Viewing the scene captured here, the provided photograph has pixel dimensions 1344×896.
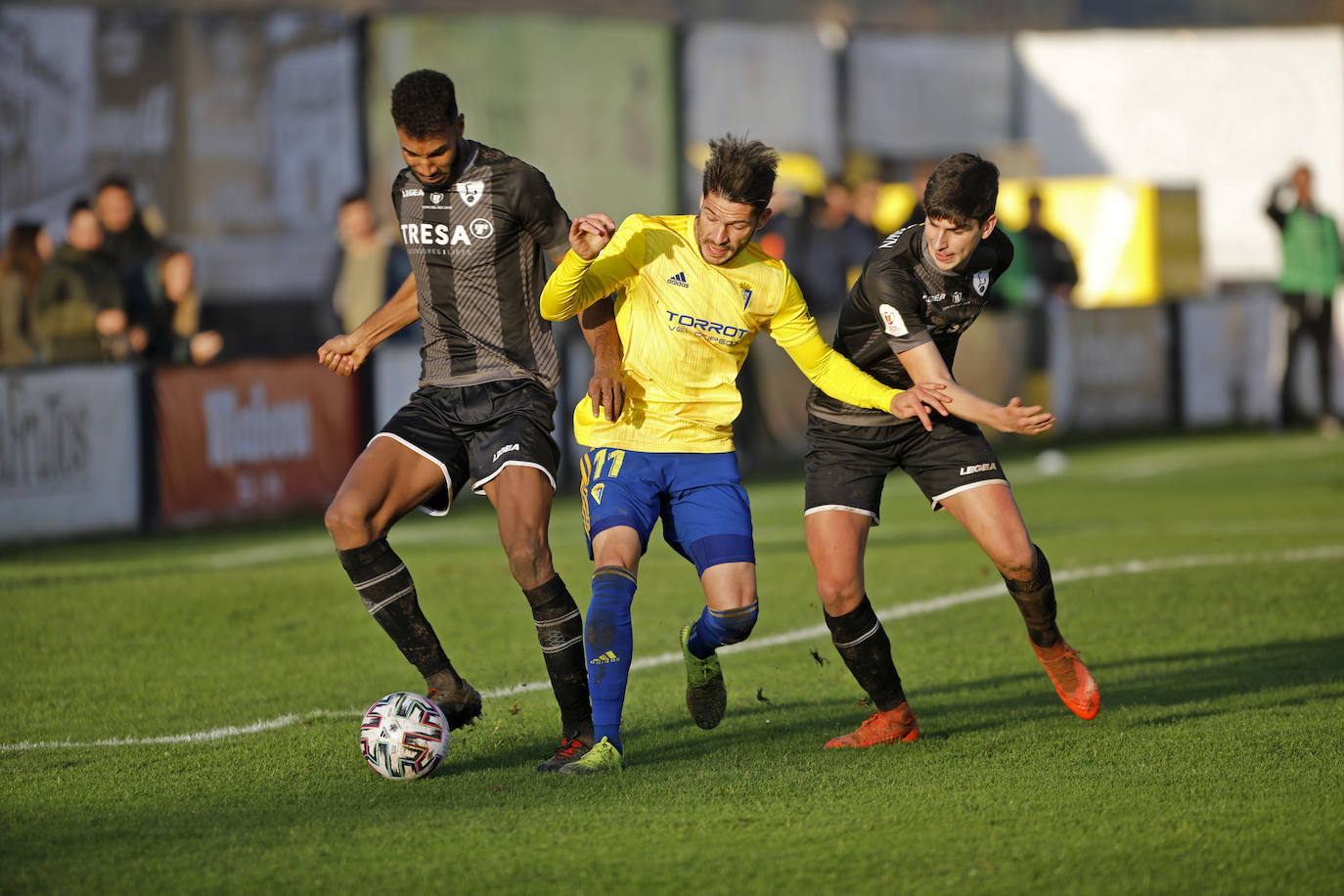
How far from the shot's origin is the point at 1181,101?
101 ft

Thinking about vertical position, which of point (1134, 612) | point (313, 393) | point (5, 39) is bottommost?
point (1134, 612)

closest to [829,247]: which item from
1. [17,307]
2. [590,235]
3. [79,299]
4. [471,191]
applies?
[79,299]

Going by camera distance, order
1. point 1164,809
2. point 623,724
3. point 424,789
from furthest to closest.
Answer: point 623,724 → point 424,789 → point 1164,809

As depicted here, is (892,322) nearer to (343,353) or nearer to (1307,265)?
(343,353)

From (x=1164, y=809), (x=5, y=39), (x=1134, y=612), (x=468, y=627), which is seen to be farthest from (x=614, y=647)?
(x=5, y=39)

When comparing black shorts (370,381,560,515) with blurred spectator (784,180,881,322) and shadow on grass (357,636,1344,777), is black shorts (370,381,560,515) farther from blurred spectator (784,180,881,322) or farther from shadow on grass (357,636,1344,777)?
blurred spectator (784,180,881,322)

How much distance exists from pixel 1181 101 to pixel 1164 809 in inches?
1073

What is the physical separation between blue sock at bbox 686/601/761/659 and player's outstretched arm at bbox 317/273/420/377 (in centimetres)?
154

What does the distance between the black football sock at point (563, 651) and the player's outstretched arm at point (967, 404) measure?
1.40 metres

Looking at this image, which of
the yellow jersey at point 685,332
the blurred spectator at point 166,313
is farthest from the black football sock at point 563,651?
the blurred spectator at point 166,313

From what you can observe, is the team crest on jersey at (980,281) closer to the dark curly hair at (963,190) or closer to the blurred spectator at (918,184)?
the dark curly hair at (963,190)

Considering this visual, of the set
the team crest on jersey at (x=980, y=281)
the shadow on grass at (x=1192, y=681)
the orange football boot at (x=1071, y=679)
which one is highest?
the team crest on jersey at (x=980, y=281)

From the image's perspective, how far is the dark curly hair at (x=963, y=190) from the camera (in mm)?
→ 6207

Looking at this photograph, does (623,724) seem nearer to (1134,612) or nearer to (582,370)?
(1134,612)
